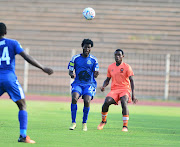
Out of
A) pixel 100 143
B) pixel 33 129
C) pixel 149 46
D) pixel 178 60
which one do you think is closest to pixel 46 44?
pixel 149 46

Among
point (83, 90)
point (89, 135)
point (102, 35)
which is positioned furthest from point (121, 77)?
point (102, 35)

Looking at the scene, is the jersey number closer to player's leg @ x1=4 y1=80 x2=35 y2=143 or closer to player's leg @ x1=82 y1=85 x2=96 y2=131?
player's leg @ x1=4 y1=80 x2=35 y2=143

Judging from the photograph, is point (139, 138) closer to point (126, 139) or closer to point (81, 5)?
point (126, 139)

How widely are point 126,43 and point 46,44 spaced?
14.3 feet

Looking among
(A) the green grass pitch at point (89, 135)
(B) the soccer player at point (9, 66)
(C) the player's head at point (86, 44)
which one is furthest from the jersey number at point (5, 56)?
(C) the player's head at point (86, 44)

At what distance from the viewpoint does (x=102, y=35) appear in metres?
24.5

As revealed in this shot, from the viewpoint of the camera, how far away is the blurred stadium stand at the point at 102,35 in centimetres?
2148

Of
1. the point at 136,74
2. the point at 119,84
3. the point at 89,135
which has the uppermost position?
the point at 136,74

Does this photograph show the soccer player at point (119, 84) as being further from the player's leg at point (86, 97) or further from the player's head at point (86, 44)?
the player's head at point (86, 44)

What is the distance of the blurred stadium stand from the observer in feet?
70.5

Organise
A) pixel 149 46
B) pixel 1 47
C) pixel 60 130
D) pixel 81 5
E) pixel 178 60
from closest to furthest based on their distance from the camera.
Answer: pixel 1 47 < pixel 60 130 < pixel 178 60 < pixel 149 46 < pixel 81 5

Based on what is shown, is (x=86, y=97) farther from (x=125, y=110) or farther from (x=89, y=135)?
(x=89, y=135)

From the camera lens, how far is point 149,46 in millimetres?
23984

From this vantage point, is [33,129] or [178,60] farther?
[178,60]
